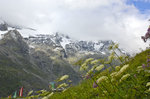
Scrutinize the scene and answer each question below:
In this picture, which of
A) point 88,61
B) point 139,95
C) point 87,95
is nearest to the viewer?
point 139,95

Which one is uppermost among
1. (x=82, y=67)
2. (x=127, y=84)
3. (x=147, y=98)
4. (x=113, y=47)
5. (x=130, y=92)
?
(x=113, y=47)

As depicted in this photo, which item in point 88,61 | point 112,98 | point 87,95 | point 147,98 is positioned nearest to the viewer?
point 147,98

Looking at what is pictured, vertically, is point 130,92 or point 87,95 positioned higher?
point 87,95

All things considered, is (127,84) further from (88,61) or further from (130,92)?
(88,61)

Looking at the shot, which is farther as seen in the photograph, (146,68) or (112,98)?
(146,68)

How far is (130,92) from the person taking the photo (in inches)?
165

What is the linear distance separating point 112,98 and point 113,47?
201 cm

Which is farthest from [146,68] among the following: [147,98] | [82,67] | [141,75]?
[82,67]

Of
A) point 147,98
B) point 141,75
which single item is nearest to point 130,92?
point 147,98

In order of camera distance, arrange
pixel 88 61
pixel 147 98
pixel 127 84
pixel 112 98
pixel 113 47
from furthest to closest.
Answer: pixel 113 47
pixel 127 84
pixel 88 61
pixel 112 98
pixel 147 98

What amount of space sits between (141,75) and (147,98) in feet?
5.88

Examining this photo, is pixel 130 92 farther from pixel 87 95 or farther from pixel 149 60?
pixel 87 95

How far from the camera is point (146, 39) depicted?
15.7 feet

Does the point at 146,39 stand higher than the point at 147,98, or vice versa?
the point at 146,39
